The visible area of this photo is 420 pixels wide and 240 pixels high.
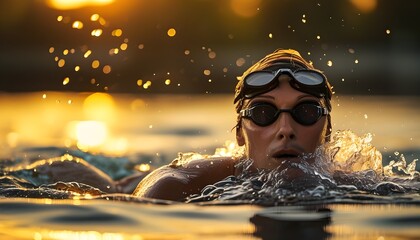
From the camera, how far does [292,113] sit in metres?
8.77

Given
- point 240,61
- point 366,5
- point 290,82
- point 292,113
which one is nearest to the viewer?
point 292,113

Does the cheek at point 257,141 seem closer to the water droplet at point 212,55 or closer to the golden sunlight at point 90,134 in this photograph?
the golden sunlight at point 90,134

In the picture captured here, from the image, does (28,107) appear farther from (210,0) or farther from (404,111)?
(210,0)

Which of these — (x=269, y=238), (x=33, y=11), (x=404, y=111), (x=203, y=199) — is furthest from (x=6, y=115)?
(x=33, y=11)

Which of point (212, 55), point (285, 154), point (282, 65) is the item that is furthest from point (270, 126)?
point (212, 55)

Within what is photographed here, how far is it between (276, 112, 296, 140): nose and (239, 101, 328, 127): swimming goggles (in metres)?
0.04

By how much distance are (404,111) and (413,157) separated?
20.9 ft

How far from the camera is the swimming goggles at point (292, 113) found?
8.78 meters

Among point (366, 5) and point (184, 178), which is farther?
point (366, 5)

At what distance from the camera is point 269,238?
21.4ft

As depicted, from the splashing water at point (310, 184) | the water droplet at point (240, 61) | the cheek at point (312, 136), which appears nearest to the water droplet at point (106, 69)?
the water droplet at point (240, 61)

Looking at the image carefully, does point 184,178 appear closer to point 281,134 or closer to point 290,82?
point 281,134

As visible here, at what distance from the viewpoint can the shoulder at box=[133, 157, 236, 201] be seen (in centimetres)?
874

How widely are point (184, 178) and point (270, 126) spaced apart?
0.86m
